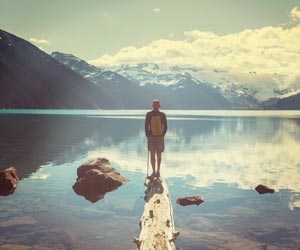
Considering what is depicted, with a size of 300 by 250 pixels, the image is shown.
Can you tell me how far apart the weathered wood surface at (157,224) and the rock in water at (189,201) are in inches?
169

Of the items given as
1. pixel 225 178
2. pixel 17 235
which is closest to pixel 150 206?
pixel 17 235

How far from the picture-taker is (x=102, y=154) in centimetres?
4669

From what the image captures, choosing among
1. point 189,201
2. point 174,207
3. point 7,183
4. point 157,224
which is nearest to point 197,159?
point 189,201

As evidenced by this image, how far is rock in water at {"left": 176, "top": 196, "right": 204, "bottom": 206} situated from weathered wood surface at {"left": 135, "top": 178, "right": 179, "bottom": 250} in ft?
14.1

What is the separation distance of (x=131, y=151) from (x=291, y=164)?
19.3 metres

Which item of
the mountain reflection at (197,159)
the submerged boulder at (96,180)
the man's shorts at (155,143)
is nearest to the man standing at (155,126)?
the man's shorts at (155,143)

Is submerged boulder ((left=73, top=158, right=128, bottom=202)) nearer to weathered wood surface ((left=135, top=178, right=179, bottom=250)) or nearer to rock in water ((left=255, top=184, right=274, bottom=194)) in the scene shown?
weathered wood surface ((left=135, top=178, right=179, bottom=250))

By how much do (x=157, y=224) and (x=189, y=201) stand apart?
1005cm

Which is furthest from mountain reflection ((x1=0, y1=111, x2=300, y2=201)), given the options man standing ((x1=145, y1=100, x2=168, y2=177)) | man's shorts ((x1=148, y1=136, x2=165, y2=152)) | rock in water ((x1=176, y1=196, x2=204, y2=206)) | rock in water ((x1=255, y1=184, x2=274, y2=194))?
man standing ((x1=145, y1=100, x2=168, y2=177))

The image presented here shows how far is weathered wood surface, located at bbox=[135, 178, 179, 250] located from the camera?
11.4 meters

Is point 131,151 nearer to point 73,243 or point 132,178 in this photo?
point 132,178

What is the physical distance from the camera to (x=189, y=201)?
75.6 feet

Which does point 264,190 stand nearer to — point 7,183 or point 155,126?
point 155,126

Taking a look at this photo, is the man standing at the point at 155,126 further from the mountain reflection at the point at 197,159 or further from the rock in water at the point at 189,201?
the mountain reflection at the point at 197,159
